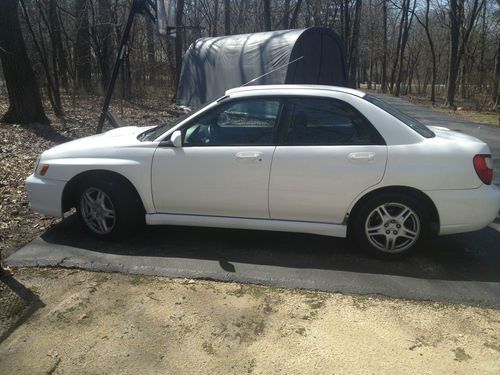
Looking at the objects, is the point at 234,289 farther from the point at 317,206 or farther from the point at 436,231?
the point at 436,231

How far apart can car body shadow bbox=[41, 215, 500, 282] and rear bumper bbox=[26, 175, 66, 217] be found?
0.30 metres

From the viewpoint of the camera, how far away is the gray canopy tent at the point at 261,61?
516 inches

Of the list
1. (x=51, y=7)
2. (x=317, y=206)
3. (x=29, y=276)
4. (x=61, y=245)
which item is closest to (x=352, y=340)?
(x=317, y=206)

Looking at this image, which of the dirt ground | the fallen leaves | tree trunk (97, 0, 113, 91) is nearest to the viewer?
the dirt ground

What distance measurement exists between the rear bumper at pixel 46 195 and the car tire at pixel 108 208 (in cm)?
19

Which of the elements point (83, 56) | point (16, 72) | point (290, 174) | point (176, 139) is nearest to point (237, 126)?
point (176, 139)

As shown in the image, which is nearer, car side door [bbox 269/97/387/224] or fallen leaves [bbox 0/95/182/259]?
car side door [bbox 269/97/387/224]

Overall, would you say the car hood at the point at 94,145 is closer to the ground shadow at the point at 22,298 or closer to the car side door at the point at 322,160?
the ground shadow at the point at 22,298

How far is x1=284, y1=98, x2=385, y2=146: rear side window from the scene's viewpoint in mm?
4145

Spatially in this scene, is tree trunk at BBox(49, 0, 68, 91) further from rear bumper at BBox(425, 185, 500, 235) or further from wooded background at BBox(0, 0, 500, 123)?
rear bumper at BBox(425, 185, 500, 235)

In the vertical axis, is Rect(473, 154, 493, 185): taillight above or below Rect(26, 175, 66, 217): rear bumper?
above

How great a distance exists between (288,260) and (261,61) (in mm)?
10664

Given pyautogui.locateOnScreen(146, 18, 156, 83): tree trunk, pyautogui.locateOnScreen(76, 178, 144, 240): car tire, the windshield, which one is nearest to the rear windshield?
the windshield

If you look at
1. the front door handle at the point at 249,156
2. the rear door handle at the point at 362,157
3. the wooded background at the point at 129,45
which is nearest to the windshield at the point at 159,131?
the front door handle at the point at 249,156
